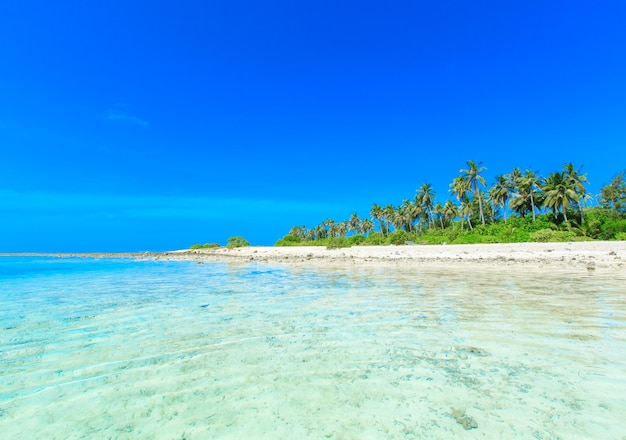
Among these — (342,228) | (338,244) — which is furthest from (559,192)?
(342,228)

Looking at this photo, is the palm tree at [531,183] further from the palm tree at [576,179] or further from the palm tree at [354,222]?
the palm tree at [354,222]

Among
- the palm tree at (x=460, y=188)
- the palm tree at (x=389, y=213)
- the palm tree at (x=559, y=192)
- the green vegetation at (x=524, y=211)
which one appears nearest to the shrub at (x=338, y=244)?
the green vegetation at (x=524, y=211)

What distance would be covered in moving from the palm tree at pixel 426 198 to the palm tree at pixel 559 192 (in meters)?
23.8

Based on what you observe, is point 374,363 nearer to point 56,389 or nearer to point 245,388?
point 245,388

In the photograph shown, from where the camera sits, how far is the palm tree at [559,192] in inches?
1684

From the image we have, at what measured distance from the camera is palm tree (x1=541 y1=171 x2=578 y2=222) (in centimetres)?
4278

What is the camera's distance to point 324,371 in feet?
13.3

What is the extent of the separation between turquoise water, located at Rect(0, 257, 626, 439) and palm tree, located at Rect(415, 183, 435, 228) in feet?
208

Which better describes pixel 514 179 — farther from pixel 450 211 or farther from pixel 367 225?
pixel 367 225

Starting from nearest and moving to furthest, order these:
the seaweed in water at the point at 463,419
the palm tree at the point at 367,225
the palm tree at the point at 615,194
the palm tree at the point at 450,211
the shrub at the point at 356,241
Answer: the seaweed in water at the point at 463,419 → the palm tree at the point at 615,194 → the shrub at the point at 356,241 → the palm tree at the point at 450,211 → the palm tree at the point at 367,225

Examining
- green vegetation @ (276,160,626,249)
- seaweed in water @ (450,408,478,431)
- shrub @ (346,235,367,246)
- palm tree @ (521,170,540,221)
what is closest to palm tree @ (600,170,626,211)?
green vegetation @ (276,160,626,249)

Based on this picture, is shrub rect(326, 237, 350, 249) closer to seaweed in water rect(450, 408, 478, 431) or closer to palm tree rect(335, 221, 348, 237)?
seaweed in water rect(450, 408, 478, 431)

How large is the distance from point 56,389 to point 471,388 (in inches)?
190

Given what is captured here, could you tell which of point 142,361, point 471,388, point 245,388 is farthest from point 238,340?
point 471,388
